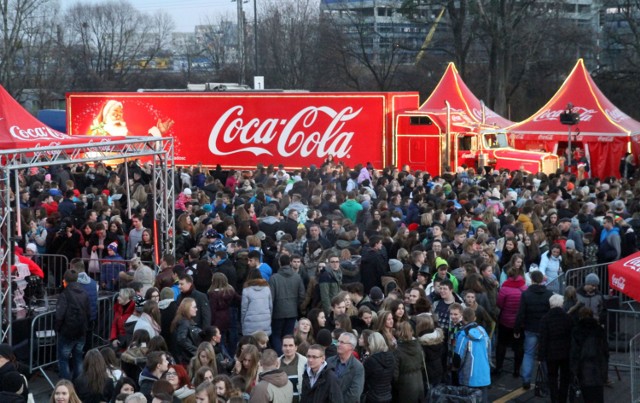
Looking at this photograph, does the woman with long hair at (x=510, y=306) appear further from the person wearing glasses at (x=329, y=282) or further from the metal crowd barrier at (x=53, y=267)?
the metal crowd barrier at (x=53, y=267)

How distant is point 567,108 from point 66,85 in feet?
141

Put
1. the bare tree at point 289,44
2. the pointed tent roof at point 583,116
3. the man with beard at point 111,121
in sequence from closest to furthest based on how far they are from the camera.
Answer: the pointed tent roof at point 583,116 → the man with beard at point 111,121 → the bare tree at point 289,44

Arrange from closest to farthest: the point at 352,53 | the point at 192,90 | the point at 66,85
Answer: the point at 192,90 → the point at 352,53 → the point at 66,85

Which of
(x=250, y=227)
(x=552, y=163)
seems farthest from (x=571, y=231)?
(x=552, y=163)

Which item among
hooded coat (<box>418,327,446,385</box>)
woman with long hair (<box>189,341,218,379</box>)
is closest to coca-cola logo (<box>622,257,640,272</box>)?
hooded coat (<box>418,327,446,385</box>)

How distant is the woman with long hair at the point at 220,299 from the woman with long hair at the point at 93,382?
3.07 m

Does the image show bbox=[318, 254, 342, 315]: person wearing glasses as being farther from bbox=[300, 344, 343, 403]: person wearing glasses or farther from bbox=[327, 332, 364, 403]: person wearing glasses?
bbox=[300, 344, 343, 403]: person wearing glasses

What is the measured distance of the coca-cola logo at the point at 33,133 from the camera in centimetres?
1739

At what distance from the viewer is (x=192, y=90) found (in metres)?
33.3

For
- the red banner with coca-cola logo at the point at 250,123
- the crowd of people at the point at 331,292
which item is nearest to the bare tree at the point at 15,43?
the red banner with coca-cola logo at the point at 250,123

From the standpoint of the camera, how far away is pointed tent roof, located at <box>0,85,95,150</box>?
56.4ft

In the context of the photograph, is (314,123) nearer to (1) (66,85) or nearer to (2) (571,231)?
(2) (571,231)

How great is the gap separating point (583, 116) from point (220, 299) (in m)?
20.7

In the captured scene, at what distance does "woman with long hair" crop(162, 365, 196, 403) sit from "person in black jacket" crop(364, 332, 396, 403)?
1711mm
